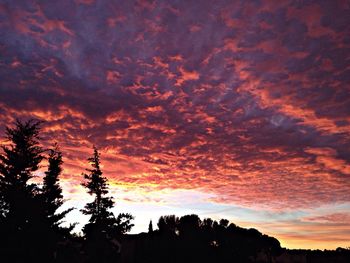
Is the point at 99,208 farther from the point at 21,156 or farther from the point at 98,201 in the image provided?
the point at 21,156

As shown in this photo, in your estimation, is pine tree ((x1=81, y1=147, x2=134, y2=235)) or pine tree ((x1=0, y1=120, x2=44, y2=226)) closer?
pine tree ((x1=0, y1=120, x2=44, y2=226))

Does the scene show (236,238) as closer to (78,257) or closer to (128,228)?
(128,228)

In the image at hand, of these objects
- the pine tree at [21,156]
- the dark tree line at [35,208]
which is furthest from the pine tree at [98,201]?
the pine tree at [21,156]

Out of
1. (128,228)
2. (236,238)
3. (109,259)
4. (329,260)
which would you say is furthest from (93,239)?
(329,260)

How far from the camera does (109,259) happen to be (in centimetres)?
2159

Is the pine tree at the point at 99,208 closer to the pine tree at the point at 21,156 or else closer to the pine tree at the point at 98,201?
the pine tree at the point at 98,201

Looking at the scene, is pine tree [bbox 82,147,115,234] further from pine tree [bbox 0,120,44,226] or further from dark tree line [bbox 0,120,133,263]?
pine tree [bbox 0,120,44,226]

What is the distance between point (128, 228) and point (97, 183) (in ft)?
28.5

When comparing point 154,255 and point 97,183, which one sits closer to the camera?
point 154,255

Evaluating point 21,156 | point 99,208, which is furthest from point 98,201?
point 21,156

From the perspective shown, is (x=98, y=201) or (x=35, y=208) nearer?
(x=35, y=208)

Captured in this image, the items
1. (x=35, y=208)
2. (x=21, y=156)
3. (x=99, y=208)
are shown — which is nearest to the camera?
(x=35, y=208)

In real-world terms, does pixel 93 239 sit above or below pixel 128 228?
below

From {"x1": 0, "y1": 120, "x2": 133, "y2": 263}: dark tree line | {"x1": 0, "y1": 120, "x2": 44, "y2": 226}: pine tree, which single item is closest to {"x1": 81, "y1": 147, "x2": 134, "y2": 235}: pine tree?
{"x1": 0, "y1": 120, "x2": 133, "y2": 263}: dark tree line
